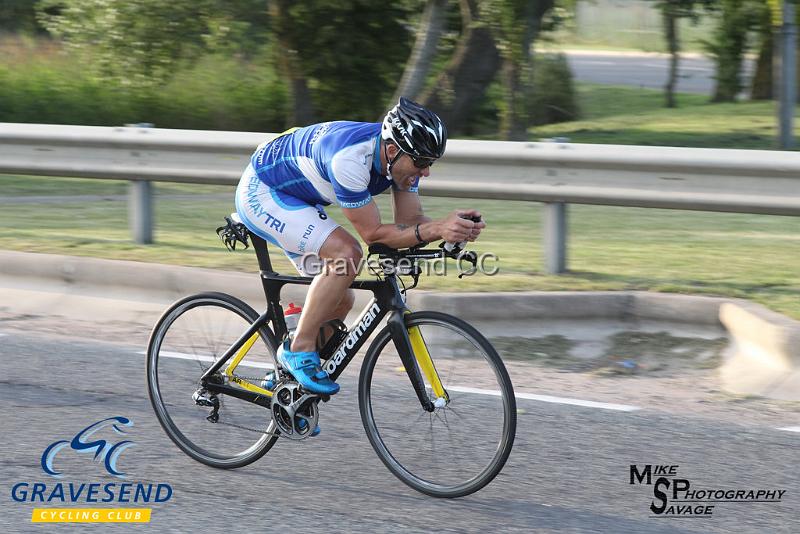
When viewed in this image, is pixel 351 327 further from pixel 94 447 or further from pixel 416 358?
pixel 94 447

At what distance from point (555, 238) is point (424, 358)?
3632 millimetres

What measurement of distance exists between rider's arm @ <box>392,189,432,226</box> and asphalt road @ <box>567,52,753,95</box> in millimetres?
20892

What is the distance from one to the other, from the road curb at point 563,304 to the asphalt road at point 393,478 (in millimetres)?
829

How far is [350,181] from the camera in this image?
15.9 feet

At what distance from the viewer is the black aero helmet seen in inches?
187

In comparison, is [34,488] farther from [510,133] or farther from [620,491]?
[510,133]

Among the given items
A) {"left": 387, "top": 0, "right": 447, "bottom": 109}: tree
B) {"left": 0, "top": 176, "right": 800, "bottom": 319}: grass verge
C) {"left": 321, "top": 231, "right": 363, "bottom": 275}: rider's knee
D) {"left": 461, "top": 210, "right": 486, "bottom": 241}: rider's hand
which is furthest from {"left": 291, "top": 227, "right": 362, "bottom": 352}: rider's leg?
{"left": 387, "top": 0, "right": 447, "bottom": 109}: tree

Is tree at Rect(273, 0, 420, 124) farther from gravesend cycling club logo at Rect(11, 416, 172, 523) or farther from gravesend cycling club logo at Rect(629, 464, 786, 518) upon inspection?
gravesend cycling club logo at Rect(629, 464, 786, 518)

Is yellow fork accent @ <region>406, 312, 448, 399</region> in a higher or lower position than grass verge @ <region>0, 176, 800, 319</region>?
higher

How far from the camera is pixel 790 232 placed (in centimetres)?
1027

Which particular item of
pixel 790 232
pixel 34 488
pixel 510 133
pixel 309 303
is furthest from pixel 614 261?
pixel 510 133

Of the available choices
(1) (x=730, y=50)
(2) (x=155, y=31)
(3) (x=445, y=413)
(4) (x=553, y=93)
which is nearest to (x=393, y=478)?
(3) (x=445, y=413)

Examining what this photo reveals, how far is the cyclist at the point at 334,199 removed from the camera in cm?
479

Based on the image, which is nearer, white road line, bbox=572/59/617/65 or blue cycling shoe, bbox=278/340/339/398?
blue cycling shoe, bbox=278/340/339/398
